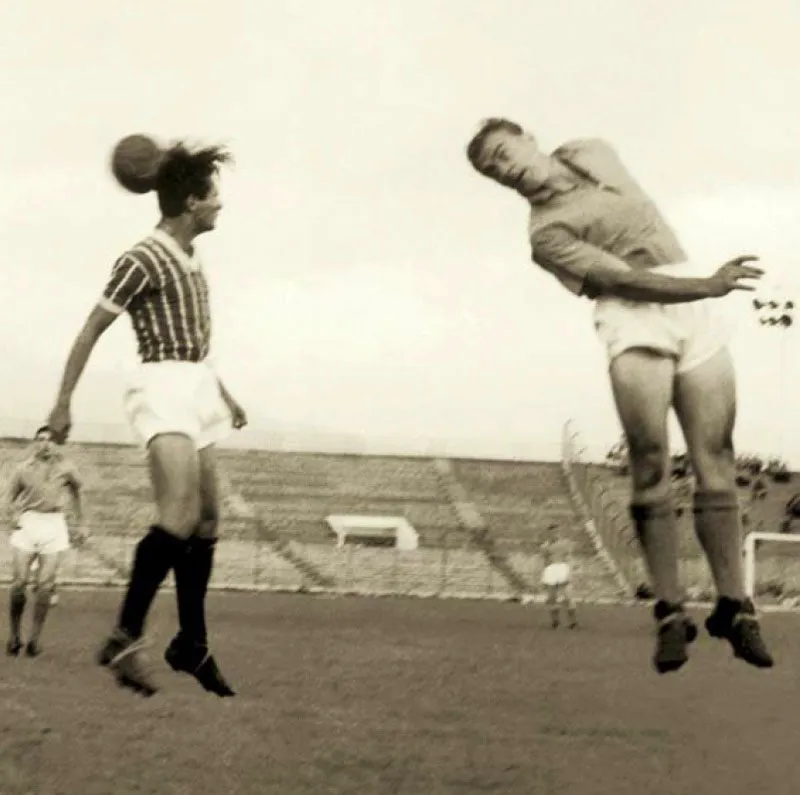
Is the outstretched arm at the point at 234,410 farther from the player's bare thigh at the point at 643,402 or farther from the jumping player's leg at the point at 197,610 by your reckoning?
the player's bare thigh at the point at 643,402

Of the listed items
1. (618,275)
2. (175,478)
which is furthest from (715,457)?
(175,478)

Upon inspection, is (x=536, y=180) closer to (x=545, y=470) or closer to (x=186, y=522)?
(x=186, y=522)

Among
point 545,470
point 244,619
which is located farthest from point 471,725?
point 545,470

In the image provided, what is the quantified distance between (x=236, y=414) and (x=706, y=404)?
39.5 inches

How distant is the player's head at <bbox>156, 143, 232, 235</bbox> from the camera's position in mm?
4824


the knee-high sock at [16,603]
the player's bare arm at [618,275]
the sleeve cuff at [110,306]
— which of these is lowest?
the sleeve cuff at [110,306]

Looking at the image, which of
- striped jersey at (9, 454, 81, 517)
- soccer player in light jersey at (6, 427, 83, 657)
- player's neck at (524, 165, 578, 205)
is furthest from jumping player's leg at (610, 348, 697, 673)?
striped jersey at (9, 454, 81, 517)

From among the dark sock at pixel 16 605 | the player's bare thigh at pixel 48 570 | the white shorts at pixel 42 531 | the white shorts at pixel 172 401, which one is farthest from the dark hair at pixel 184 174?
the dark sock at pixel 16 605

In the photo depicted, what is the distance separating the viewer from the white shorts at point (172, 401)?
4.84 metres

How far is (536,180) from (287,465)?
2.39 meters

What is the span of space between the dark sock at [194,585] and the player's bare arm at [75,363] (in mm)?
406

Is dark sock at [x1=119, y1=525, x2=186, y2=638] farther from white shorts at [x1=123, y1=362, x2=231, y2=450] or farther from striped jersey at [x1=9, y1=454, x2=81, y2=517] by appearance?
striped jersey at [x1=9, y1=454, x2=81, y2=517]

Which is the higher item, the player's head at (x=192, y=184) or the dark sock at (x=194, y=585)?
the player's head at (x=192, y=184)

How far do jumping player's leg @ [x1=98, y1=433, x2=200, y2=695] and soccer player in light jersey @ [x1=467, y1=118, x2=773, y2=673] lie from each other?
2.79ft
